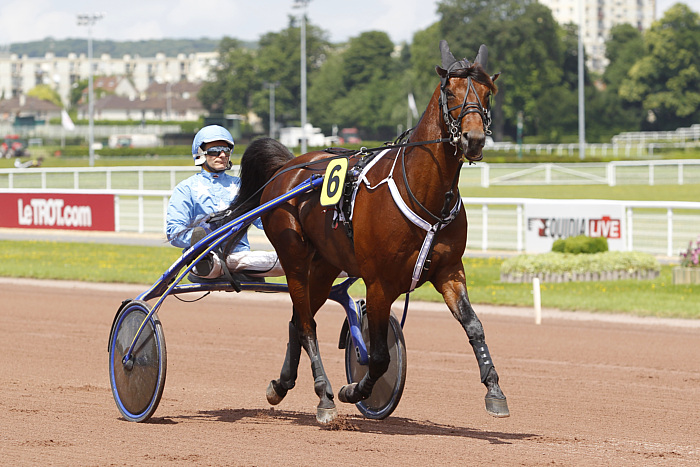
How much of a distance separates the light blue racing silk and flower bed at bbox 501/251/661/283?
7876 mm

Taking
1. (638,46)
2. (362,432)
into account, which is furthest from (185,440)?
(638,46)

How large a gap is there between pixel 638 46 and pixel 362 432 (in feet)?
273

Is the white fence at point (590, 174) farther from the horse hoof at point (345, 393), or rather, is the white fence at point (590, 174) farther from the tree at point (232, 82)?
the tree at point (232, 82)

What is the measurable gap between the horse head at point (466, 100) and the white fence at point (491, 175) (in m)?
18.4

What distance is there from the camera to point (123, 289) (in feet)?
43.6

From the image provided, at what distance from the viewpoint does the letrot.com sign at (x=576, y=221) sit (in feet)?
50.3

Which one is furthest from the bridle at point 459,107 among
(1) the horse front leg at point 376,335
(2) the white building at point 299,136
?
(2) the white building at point 299,136

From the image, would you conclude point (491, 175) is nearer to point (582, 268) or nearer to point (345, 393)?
point (582, 268)

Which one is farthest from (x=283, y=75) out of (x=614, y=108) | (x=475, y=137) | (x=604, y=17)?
(x=475, y=137)

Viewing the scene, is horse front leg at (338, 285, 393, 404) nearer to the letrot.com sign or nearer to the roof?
the letrot.com sign

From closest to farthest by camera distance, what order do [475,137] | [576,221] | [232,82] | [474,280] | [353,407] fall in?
[475,137] < [353,407] < [474,280] < [576,221] < [232,82]

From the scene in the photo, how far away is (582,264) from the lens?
1330 cm

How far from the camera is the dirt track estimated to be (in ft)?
14.7

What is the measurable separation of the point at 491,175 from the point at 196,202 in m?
29.9
